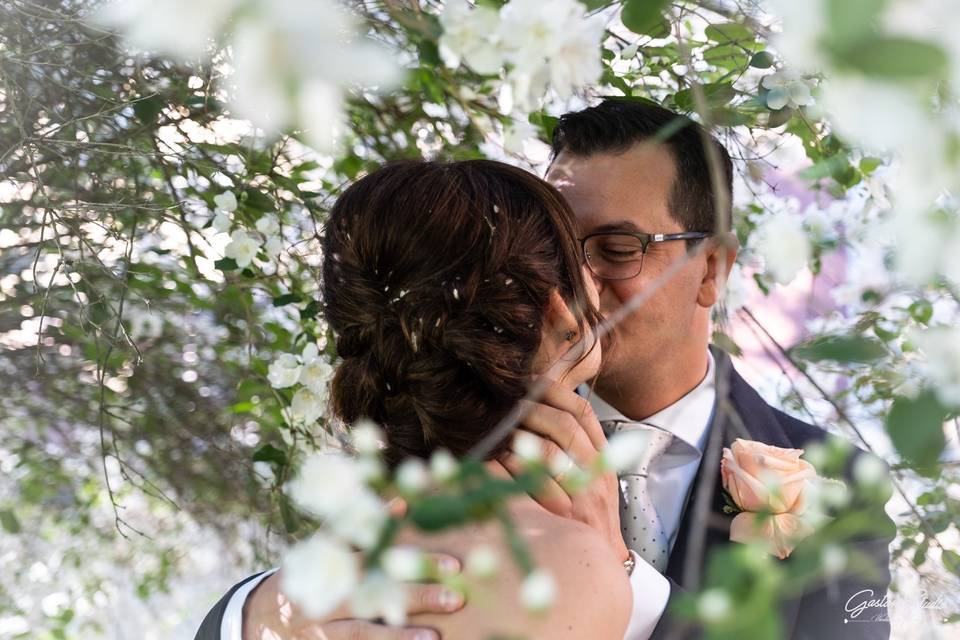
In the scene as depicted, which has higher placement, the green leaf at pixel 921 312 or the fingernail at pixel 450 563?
the fingernail at pixel 450 563

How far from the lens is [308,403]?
1.69m

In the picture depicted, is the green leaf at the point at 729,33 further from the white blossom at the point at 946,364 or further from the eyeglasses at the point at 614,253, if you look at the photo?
the white blossom at the point at 946,364

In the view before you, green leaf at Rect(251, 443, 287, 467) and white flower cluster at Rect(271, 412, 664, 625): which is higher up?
white flower cluster at Rect(271, 412, 664, 625)

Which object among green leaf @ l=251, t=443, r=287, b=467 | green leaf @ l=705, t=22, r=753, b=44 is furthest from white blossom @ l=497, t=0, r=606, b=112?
green leaf @ l=251, t=443, r=287, b=467

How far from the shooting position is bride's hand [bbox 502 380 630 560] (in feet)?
3.95

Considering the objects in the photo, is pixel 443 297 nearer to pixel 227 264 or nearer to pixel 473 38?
pixel 473 38

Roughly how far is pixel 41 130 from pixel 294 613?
1.15 metres

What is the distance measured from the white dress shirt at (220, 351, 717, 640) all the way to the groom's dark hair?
1.17 feet

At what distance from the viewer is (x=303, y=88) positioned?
16.8 inches

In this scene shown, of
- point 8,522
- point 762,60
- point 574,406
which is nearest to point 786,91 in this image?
point 762,60

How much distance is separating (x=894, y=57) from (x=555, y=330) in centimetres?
94

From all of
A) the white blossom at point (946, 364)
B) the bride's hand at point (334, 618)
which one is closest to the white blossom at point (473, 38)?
the white blossom at point (946, 364)

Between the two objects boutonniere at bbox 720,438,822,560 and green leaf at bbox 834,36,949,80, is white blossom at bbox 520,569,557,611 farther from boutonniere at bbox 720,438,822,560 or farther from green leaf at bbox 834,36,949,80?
boutonniere at bbox 720,438,822,560

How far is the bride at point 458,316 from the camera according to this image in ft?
3.98
